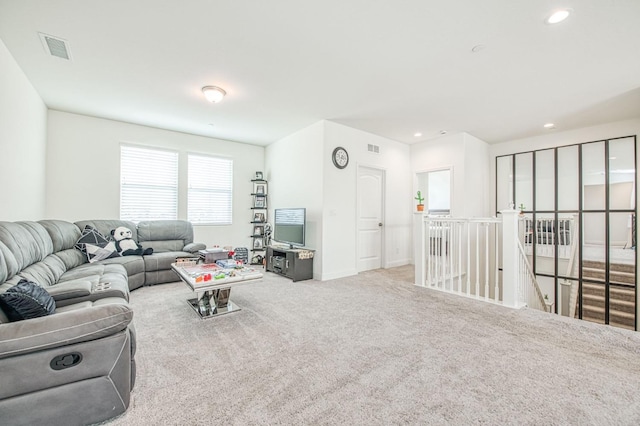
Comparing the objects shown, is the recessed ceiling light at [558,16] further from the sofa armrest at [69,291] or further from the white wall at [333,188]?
the sofa armrest at [69,291]

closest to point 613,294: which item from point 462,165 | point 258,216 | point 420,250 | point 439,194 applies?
point 462,165

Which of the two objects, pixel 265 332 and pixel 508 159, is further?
pixel 508 159

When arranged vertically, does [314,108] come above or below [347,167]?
above

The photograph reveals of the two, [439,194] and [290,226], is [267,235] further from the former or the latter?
[439,194]

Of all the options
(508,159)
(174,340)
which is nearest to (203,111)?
(174,340)

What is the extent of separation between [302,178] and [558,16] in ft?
12.3

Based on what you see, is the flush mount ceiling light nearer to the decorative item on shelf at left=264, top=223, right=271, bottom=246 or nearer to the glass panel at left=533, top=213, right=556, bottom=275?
the decorative item on shelf at left=264, top=223, right=271, bottom=246

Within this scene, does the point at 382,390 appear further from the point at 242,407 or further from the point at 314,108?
the point at 314,108

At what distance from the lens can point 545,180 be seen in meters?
5.14

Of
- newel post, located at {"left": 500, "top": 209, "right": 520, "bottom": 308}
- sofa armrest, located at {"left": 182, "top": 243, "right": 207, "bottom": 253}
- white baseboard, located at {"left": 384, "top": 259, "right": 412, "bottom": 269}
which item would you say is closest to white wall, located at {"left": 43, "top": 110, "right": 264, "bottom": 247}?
sofa armrest, located at {"left": 182, "top": 243, "right": 207, "bottom": 253}

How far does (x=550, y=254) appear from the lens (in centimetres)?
509

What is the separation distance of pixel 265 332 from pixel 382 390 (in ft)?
3.99

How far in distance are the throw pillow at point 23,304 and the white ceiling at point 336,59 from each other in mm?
2108

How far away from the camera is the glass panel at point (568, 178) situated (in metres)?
4.80
